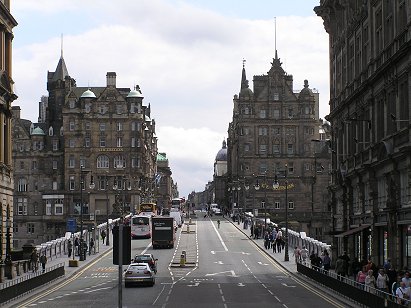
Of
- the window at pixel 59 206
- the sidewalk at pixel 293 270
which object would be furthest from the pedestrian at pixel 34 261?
the window at pixel 59 206

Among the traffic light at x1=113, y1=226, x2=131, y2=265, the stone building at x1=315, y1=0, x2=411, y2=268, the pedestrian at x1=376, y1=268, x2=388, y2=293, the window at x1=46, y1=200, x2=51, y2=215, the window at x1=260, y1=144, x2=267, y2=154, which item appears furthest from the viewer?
the window at x1=260, y1=144, x2=267, y2=154

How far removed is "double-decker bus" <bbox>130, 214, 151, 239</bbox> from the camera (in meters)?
109

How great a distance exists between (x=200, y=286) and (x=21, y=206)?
372 ft

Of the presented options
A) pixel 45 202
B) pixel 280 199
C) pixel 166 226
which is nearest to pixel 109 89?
pixel 45 202

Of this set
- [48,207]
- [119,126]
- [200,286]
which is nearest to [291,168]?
[119,126]

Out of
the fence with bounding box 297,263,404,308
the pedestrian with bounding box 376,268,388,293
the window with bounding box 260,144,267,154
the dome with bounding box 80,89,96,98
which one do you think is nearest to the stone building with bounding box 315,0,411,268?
the fence with bounding box 297,263,404,308

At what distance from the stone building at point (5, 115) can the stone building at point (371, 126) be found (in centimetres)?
2277

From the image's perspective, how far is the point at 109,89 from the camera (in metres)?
162

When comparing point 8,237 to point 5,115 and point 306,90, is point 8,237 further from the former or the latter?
point 306,90

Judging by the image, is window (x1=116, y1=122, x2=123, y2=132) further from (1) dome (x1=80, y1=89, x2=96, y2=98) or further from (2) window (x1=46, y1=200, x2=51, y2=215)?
(2) window (x1=46, y1=200, x2=51, y2=215)

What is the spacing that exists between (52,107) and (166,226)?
287ft

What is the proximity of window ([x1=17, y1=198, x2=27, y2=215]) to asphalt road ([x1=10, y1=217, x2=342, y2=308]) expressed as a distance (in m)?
75.6

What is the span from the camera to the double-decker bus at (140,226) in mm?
108875

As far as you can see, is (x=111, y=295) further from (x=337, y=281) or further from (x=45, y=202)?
(x=45, y=202)
